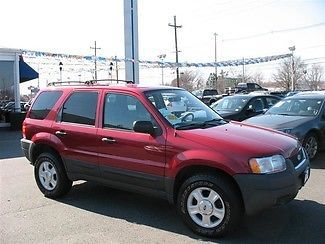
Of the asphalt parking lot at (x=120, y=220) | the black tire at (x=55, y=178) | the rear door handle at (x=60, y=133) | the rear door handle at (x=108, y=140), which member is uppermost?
the rear door handle at (x=60, y=133)

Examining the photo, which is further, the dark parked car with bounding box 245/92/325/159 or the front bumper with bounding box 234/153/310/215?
the dark parked car with bounding box 245/92/325/159

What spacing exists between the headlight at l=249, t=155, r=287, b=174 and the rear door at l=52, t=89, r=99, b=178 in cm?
230

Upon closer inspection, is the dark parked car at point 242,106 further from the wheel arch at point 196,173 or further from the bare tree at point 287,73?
the bare tree at point 287,73

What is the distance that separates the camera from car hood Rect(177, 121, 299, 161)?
4.62m

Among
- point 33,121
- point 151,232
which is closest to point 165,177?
point 151,232

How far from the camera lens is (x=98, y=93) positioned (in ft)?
19.6

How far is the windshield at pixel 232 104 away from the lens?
1270 centimetres

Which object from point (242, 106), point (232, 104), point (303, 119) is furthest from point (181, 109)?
point (232, 104)

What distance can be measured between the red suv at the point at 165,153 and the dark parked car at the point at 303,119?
3387mm

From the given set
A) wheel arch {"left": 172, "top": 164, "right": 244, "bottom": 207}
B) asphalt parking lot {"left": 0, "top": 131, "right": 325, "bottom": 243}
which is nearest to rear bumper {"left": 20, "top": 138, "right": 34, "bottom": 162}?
asphalt parking lot {"left": 0, "top": 131, "right": 325, "bottom": 243}

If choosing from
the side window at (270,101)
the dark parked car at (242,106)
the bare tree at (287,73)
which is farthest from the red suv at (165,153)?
the bare tree at (287,73)

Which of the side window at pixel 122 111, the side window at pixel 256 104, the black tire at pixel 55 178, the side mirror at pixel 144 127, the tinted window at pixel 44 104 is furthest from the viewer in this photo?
the side window at pixel 256 104

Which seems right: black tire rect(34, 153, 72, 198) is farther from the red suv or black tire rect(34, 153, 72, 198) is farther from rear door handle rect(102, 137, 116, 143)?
rear door handle rect(102, 137, 116, 143)

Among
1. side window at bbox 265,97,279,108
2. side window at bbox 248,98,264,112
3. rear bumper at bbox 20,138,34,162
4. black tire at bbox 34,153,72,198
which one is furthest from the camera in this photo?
side window at bbox 265,97,279,108
